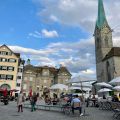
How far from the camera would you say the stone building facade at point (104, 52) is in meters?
71.4

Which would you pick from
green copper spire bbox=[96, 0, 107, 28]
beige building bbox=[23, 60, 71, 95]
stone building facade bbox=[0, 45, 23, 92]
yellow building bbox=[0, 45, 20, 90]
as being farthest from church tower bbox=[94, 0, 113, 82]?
yellow building bbox=[0, 45, 20, 90]

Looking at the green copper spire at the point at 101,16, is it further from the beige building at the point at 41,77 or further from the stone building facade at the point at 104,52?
the beige building at the point at 41,77

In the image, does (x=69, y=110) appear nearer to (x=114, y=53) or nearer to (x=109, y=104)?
(x=109, y=104)

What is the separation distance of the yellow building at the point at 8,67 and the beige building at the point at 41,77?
20922mm

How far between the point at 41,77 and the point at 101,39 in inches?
1060

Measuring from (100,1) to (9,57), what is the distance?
51.4 meters

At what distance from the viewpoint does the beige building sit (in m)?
84.8

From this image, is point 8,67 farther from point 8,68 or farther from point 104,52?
point 104,52

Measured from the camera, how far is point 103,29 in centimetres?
9119

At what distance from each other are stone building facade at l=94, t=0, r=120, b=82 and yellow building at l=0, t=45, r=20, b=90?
95.8 ft

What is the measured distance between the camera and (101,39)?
88062 millimetres

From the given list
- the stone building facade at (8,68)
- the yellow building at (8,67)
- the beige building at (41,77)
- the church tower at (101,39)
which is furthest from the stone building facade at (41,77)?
the yellow building at (8,67)

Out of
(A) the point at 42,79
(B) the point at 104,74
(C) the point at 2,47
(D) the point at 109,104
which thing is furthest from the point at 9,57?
(D) the point at 109,104

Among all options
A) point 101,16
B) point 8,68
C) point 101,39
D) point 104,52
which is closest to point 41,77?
point 104,52
